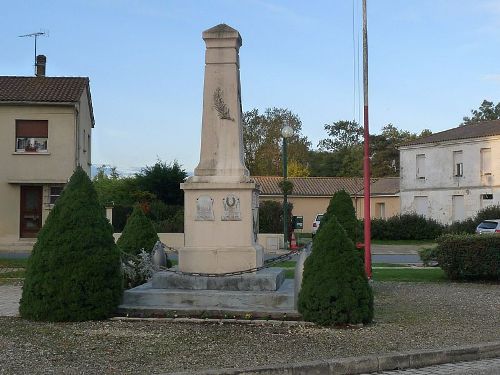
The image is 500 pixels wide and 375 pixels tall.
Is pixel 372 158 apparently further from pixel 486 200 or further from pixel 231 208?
pixel 231 208

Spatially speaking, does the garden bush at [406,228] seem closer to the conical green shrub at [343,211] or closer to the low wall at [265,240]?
the low wall at [265,240]

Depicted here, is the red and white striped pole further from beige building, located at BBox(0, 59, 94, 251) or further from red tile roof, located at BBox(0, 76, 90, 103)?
red tile roof, located at BBox(0, 76, 90, 103)

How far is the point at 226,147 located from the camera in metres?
12.4

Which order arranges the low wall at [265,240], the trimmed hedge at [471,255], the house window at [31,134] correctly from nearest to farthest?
the trimmed hedge at [471,255] < the low wall at [265,240] < the house window at [31,134]

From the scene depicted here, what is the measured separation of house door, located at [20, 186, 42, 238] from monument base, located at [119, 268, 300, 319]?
22.5m

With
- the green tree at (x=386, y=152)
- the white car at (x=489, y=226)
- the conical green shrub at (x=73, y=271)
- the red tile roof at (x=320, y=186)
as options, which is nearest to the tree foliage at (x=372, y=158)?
the green tree at (x=386, y=152)

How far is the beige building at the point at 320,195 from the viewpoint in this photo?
5850 centimetres

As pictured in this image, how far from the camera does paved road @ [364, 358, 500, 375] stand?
26.0ft

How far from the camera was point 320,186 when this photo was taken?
6031cm

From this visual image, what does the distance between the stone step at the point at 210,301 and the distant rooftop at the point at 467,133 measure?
3716cm

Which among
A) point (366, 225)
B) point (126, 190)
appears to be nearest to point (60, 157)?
point (126, 190)

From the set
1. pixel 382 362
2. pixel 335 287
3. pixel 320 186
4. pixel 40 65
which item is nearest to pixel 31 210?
pixel 40 65

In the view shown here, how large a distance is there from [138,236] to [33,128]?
19264 millimetres

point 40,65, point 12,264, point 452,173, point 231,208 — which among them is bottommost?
point 12,264
